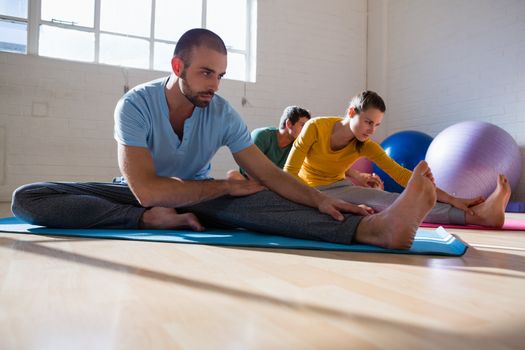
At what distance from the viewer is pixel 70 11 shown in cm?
461

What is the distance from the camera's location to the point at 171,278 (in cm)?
94

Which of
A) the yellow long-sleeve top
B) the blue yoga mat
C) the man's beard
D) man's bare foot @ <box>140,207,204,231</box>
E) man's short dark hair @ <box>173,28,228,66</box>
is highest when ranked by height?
man's short dark hair @ <box>173,28,228,66</box>

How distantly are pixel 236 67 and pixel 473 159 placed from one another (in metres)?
3.07

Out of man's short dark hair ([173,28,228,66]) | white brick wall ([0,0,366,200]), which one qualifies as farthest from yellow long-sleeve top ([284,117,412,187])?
white brick wall ([0,0,366,200])

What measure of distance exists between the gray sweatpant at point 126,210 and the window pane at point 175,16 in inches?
145

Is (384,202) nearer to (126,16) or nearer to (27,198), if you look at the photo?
(27,198)

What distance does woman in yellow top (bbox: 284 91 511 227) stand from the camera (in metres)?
2.13

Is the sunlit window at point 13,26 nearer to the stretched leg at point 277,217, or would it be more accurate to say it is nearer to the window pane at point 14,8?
the window pane at point 14,8

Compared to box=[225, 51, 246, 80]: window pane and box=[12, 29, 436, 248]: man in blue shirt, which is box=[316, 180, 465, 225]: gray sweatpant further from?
box=[225, 51, 246, 80]: window pane

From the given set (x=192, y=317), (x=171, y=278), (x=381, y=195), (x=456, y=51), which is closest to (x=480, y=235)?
(x=381, y=195)

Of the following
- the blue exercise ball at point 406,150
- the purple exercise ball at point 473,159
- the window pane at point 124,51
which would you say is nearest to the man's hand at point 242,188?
the purple exercise ball at point 473,159

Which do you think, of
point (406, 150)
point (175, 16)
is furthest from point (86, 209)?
point (175, 16)

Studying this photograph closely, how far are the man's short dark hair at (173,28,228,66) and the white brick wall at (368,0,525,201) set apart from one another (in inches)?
136

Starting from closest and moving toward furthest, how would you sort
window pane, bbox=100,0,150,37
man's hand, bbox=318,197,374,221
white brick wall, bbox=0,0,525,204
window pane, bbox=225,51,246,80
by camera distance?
1. man's hand, bbox=318,197,374,221
2. white brick wall, bbox=0,0,525,204
3. window pane, bbox=100,0,150,37
4. window pane, bbox=225,51,246,80
